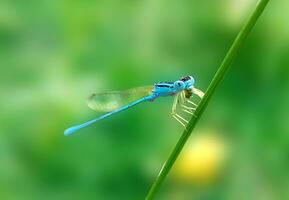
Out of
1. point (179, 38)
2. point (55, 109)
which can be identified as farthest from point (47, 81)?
point (179, 38)

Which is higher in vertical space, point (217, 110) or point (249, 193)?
point (217, 110)

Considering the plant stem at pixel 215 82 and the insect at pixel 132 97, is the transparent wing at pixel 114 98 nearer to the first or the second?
the insect at pixel 132 97

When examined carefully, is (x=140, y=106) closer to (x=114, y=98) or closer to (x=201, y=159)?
(x=201, y=159)

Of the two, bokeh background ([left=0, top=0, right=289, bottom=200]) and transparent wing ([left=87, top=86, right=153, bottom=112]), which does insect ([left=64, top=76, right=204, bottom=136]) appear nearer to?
transparent wing ([left=87, top=86, right=153, bottom=112])

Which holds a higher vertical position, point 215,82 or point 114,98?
point 215,82

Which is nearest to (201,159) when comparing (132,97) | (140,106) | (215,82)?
(140,106)

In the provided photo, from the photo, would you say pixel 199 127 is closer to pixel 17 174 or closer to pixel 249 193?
pixel 249 193
